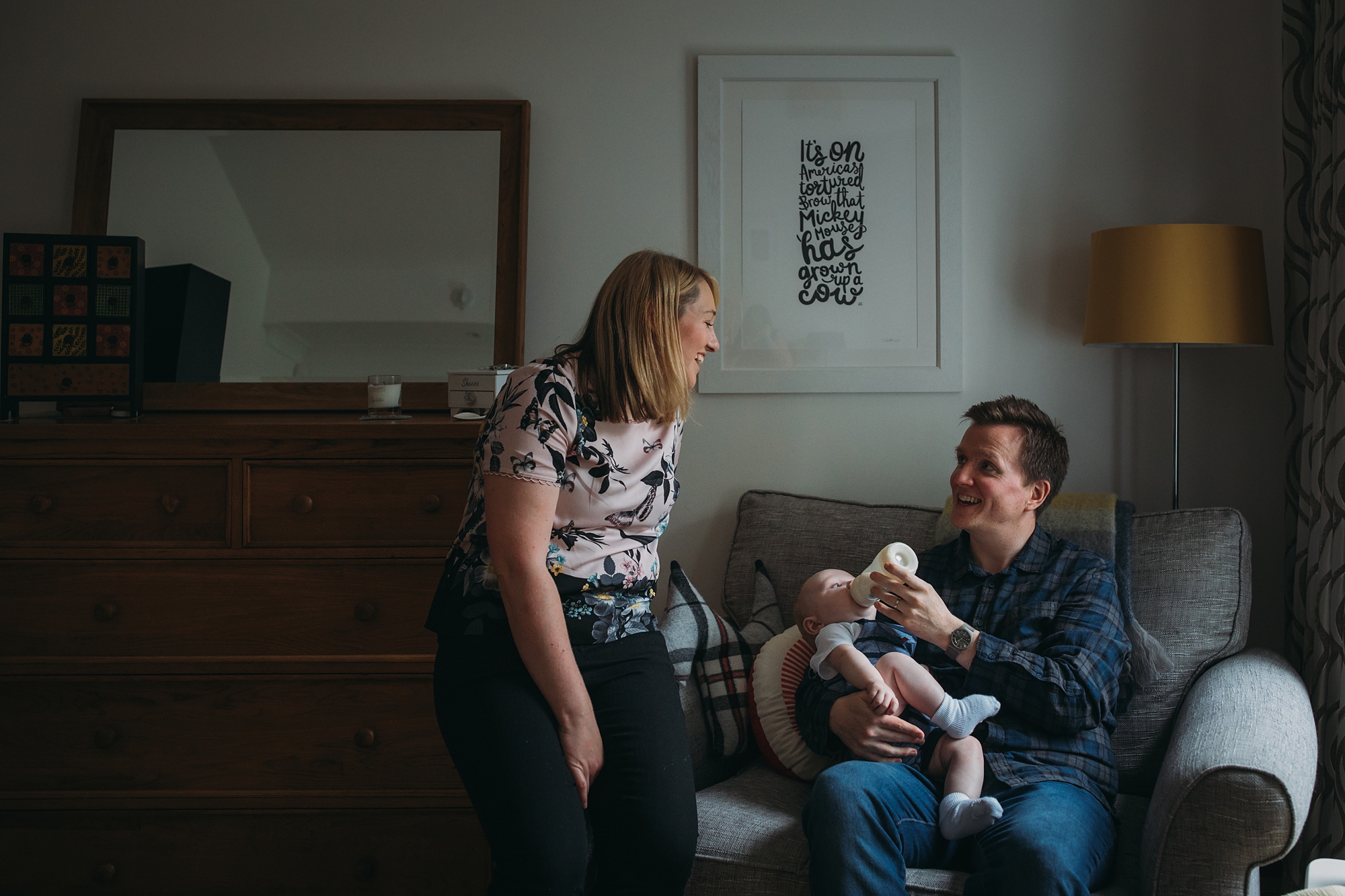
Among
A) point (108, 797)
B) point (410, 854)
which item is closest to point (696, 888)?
point (410, 854)

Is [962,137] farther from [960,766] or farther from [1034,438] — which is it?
[960,766]

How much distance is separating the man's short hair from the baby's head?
42 centimetres

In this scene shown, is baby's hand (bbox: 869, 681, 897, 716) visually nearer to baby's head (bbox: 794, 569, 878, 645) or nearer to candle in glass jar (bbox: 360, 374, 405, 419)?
baby's head (bbox: 794, 569, 878, 645)

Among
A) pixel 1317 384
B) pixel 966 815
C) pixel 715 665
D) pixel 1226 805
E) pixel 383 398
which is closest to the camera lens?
pixel 1226 805

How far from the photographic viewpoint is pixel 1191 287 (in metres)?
2.02

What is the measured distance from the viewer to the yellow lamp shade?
79.3 inches

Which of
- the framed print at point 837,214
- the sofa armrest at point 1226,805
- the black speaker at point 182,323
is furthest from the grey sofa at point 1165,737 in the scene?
the black speaker at point 182,323

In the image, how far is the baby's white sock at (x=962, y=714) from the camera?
154cm

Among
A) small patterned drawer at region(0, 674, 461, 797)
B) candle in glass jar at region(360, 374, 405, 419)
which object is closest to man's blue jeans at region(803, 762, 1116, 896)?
small patterned drawer at region(0, 674, 461, 797)

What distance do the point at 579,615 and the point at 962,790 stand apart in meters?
0.71

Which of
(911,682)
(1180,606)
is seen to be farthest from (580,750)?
(1180,606)

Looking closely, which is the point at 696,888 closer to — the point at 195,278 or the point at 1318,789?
the point at 1318,789

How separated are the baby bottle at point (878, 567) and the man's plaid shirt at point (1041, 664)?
15 cm

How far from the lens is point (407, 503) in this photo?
192cm
